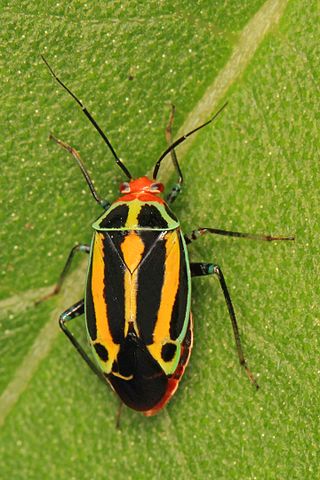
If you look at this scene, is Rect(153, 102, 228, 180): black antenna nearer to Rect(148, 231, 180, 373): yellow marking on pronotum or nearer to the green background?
the green background

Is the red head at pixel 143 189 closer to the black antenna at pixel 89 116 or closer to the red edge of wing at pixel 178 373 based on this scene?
the black antenna at pixel 89 116

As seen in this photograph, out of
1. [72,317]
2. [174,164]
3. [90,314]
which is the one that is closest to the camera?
[90,314]

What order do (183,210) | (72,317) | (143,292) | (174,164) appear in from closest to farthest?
1. (143,292)
2. (174,164)
3. (183,210)
4. (72,317)

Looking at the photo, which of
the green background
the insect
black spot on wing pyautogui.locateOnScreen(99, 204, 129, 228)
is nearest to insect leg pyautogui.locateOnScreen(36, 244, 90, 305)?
the green background

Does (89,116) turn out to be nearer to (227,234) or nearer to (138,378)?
(227,234)

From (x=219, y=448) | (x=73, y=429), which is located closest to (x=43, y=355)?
(x=73, y=429)

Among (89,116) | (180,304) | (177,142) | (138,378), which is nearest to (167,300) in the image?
(180,304)
